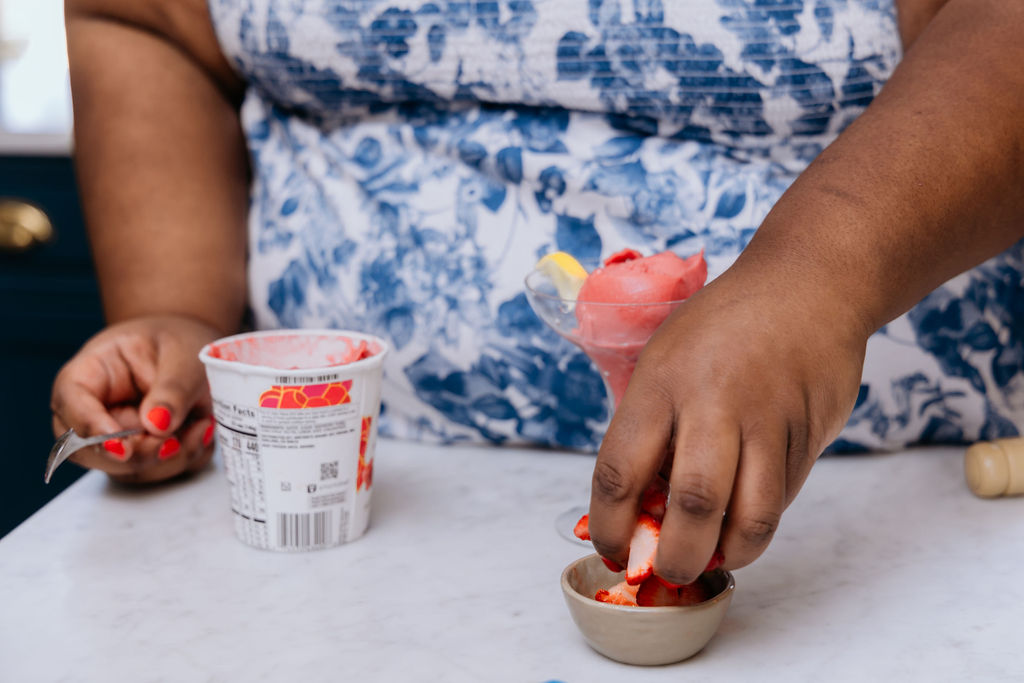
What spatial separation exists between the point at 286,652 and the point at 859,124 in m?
0.43

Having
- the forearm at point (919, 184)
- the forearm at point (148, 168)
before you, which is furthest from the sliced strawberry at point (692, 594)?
the forearm at point (148, 168)

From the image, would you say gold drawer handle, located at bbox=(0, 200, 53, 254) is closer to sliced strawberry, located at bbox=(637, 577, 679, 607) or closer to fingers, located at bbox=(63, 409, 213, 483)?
fingers, located at bbox=(63, 409, 213, 483)

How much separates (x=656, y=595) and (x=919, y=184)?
0.26 m

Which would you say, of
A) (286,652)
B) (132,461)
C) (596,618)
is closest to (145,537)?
(132,461)

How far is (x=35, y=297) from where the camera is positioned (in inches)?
56.1

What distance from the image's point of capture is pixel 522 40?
0.74m

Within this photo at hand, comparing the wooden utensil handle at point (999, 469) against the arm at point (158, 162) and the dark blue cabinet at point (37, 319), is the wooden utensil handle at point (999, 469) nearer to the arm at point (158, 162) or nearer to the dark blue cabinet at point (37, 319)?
the arm at point (158, 162)

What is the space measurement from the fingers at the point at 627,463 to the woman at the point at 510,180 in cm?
5

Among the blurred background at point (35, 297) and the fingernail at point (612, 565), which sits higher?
the fingernail at point (612, 565)

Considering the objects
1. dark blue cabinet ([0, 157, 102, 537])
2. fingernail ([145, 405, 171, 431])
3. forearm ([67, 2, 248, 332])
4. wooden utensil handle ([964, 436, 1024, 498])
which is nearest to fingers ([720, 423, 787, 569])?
wooden utensil handle ([964, 436, 1024, 498])

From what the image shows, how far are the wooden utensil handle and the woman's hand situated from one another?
26 cm

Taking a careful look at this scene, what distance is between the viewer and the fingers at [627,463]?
0.45 meters

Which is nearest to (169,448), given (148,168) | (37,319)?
(148,168)

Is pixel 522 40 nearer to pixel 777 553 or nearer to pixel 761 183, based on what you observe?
pixel 761 183
